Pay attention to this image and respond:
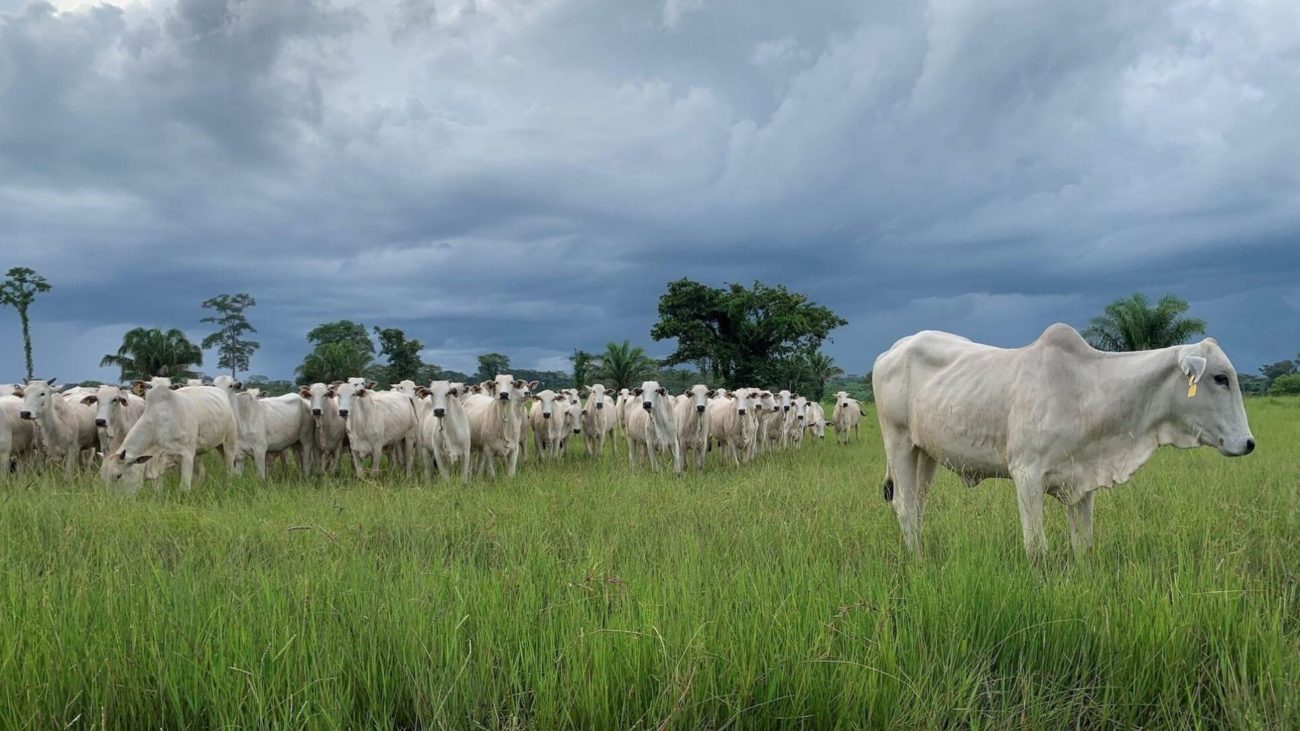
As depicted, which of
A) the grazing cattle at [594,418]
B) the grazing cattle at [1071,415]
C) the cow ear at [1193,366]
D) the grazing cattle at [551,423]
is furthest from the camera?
the grazing cattle at [594,418]

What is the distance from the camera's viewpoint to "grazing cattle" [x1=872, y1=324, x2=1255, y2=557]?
5.08 m

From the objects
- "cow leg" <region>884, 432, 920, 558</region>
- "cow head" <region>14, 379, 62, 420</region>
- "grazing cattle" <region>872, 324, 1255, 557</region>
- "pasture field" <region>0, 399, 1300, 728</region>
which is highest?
"cow head" <region>14, 379, 62, 420</region>

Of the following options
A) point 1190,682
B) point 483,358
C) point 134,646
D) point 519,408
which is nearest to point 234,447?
point 519,408

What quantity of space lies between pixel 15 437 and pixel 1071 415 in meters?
17.6

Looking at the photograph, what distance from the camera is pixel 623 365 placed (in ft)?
179

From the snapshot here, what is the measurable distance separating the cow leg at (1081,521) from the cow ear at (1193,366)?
3.54 ft

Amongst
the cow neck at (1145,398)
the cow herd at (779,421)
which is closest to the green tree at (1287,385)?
the cow herd at (779,421)

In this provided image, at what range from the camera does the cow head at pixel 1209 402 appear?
16.2ft

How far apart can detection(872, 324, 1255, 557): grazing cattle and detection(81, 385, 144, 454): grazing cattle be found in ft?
43.1

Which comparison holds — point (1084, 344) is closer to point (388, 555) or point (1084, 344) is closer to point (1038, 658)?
point (1038, 658)

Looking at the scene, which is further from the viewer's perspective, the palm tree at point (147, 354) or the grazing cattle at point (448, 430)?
the palm tree at point (147, 354)

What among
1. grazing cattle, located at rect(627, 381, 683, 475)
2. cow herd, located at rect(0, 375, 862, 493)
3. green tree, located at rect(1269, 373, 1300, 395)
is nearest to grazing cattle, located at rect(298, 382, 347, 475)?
cow herd, located at rect(0, 375, 862, 493)

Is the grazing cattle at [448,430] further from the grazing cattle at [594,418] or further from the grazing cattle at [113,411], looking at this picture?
the grazing cattle at [594,418]

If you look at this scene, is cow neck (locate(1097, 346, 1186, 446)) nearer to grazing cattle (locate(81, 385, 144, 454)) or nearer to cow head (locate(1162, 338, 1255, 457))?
cow head (locate(1162, 338, 1255, 457))
